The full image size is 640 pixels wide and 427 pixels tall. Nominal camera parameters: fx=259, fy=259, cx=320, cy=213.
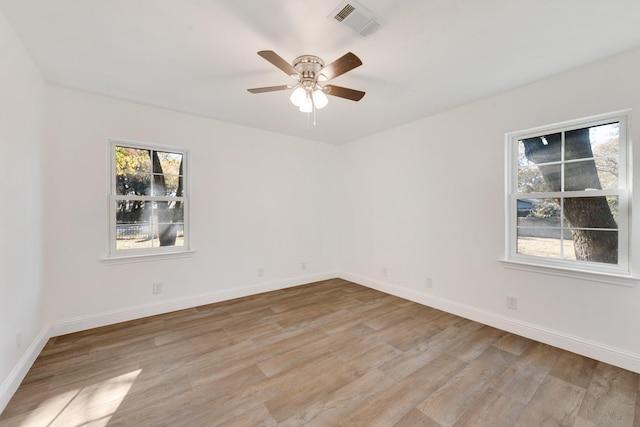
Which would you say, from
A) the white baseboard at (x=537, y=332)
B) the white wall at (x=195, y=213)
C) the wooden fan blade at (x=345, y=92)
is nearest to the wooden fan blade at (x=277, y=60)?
the wooden fan blade at (x=345, y=92)

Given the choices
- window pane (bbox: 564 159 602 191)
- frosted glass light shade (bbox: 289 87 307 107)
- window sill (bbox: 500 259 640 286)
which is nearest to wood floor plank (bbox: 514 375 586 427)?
window sill (bbox: 500 259 640 286)

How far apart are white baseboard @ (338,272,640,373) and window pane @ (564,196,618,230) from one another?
1027mm

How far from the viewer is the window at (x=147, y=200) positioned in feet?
9.80

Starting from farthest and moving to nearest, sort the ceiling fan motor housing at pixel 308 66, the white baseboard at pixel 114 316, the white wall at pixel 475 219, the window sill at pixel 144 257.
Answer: the window sill at pixel 144 257 → the white wall at pixel 475 219 → the ceiling fan motor housing at pixel 308 66 → the white baseboard at pixel 114 316

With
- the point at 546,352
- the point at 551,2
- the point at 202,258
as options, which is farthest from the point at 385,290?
the point at 551,2

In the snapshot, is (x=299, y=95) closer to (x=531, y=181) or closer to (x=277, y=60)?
(x=277, y=60)

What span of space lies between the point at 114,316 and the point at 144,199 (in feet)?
4.45

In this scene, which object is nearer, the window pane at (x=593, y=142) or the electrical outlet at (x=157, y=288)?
the window pane at (x=593, y=142)

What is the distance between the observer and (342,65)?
5.93 feet

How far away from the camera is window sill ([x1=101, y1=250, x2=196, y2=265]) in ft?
9.47

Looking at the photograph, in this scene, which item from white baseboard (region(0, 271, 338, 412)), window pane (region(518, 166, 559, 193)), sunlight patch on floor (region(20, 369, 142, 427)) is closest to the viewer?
sunlight patch on floor (region(20, 369, 142, 427))

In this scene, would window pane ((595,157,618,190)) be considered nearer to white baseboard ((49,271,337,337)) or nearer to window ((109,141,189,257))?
white baseboard ((49,271,337,337))

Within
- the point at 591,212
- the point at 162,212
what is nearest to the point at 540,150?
the point at 591,212

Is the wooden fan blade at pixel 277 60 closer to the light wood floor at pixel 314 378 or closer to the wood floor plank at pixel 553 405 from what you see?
the light wood floor at pixel 314 378
